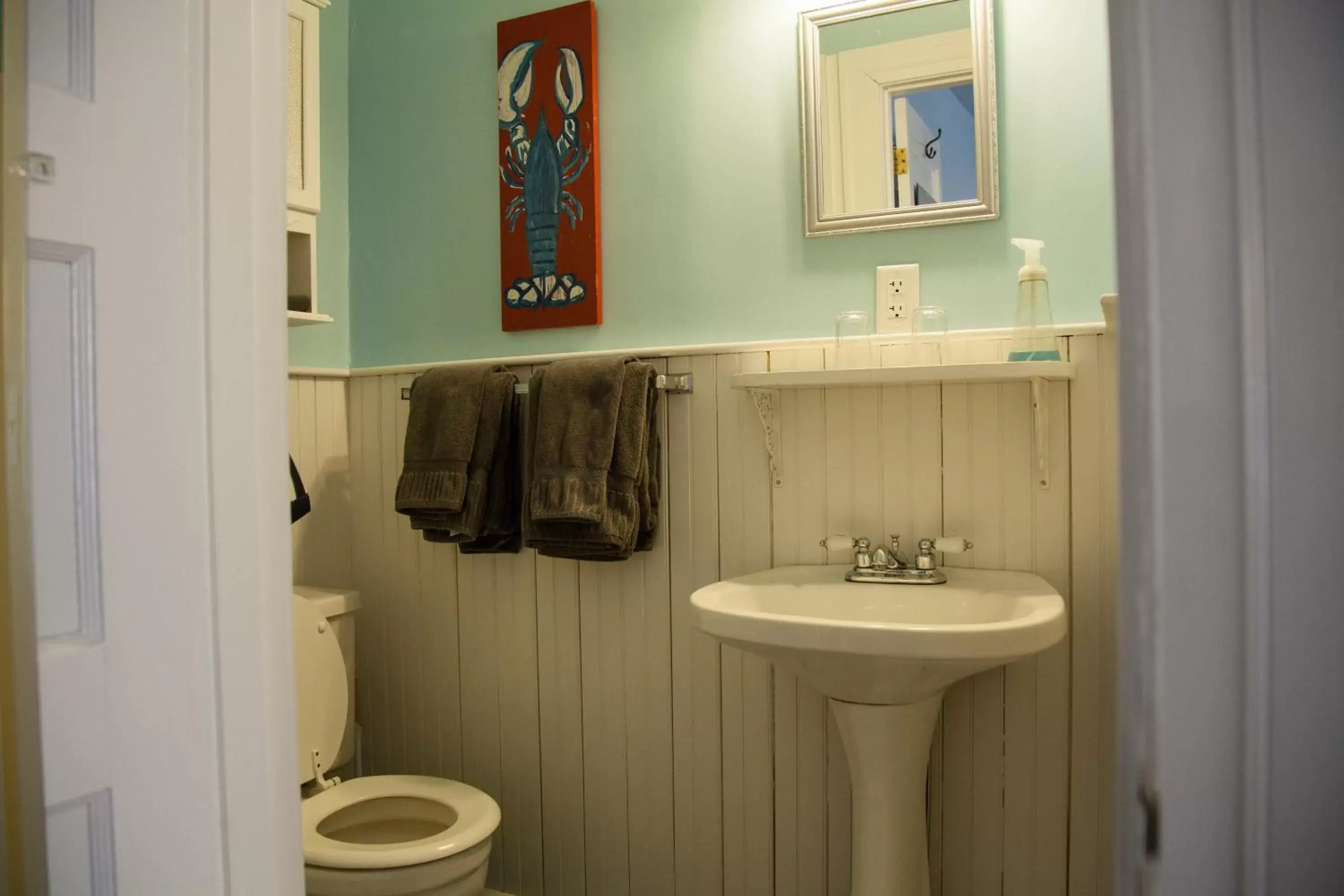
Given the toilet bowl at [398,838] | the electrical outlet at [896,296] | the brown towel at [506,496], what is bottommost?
the toilet bowl at [398,838]

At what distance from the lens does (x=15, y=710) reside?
620mm

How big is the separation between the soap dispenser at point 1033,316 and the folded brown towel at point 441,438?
43.7 inches

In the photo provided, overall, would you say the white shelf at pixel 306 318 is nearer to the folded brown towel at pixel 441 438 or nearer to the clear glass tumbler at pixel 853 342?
the folded brown towel at pixel 441 438

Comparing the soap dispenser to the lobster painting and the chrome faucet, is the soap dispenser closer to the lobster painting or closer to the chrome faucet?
the chrome faucet

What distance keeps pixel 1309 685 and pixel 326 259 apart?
2302 millimetres

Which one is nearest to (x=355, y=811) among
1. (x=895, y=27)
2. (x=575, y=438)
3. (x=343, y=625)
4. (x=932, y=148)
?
(x=343, y=625)

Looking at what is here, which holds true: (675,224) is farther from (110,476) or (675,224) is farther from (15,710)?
(15,710)

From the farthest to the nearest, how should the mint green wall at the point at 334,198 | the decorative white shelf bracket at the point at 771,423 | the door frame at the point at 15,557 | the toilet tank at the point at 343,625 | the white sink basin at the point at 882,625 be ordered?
the mint green wall at the point at 334,198
the toilet tank at the point at 343,625
the decorative white shelf bracket at the point at 771,423
the white sink basin at the point at 882,625
the door frame at the point at 15,557

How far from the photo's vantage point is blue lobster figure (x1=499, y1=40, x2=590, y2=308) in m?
2.01

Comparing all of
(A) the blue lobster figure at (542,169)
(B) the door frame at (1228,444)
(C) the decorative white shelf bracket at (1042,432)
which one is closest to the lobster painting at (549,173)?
(A) the blue lobster figure at (542,169)

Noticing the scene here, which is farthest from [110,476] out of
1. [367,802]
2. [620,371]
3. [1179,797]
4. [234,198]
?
[367,802]

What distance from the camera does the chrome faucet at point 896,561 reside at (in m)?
1.57

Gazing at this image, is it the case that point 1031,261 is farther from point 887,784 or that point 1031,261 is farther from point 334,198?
point 334,198

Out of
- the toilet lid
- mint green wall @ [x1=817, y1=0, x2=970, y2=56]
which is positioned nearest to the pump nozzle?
mint green wall @ [x1=817, y1=0, x2=970, y2=56]
